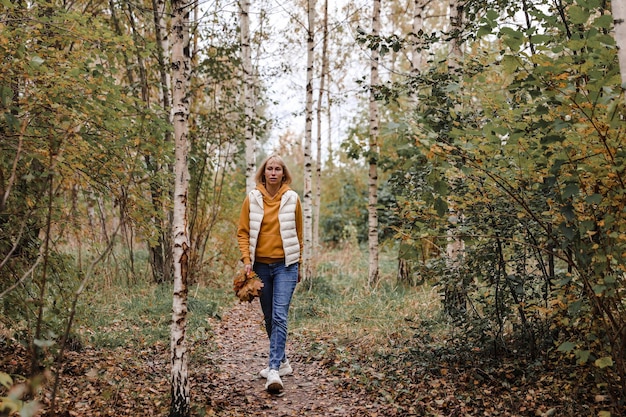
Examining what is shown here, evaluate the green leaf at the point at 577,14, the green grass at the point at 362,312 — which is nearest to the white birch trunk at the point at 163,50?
the green grass at the point at 362,312

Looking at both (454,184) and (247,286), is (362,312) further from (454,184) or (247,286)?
(454,184)

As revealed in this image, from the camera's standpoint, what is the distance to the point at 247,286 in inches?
173

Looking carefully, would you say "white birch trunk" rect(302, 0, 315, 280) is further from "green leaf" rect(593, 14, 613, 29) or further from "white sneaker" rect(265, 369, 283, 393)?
"green leaf" rect(593, 14, 613, 29)

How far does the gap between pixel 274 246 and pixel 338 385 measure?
152cm

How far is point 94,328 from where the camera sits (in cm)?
577

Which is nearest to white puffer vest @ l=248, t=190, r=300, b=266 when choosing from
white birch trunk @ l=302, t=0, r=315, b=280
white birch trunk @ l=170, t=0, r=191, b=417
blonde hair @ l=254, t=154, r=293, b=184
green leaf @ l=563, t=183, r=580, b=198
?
blonde hair @ l=254, t=154, r=293, b=184

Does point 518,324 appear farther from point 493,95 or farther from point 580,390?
point 493,95

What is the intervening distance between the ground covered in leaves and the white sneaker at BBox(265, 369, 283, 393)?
0.08 m

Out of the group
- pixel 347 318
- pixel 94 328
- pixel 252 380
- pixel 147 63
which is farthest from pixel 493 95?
pixel 147 63

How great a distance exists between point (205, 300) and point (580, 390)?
5947 millimetres

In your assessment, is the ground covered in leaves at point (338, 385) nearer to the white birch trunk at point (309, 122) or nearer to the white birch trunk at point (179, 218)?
the white birch trunk at point (179, 218)

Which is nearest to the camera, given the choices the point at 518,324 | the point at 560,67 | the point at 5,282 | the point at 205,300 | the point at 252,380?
the point at 560,67

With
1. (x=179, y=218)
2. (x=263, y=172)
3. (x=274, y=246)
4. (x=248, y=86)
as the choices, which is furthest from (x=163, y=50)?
(x=179, y=218)

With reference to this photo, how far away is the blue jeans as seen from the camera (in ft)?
15.0
